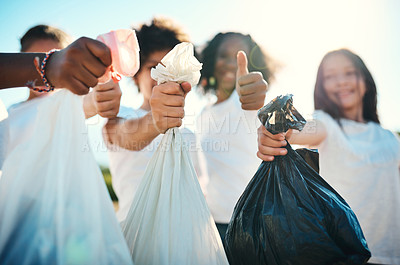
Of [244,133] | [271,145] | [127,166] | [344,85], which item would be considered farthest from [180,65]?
[344,85]

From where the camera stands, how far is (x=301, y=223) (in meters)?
0.94

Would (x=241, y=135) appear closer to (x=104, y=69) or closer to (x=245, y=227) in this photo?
(x=245, y=227)

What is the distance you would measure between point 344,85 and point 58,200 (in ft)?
8.45

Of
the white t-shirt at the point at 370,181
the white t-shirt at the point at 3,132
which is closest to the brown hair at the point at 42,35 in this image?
the white t-shirt at the point at 3,132

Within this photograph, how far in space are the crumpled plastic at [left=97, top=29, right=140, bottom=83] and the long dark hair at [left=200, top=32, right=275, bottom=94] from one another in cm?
193

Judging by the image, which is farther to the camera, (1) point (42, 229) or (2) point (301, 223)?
(2) point (301, 223)

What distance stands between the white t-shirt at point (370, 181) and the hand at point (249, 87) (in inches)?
37.4

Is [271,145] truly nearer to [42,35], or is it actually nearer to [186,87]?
[186,87]

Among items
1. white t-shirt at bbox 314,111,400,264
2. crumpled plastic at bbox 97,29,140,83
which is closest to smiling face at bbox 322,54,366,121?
white t-shirt at bbox 314,111,400,264

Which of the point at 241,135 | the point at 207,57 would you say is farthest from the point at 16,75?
the point at 207,57

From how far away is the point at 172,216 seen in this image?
3.01ft

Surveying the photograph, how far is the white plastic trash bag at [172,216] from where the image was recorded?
35.0 inches

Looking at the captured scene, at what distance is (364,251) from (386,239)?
1.70 m

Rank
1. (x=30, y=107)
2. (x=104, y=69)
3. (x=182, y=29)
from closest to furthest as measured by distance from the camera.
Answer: (x=104, y=69), (x=30, y=107), (x=182, y=29)
